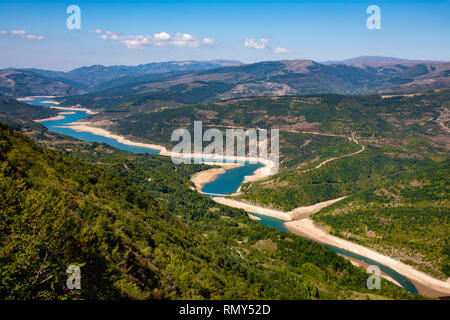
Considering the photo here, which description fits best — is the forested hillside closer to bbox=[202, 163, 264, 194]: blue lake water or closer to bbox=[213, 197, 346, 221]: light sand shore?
bbox=[213, 197, 346, 221]: light sand shore

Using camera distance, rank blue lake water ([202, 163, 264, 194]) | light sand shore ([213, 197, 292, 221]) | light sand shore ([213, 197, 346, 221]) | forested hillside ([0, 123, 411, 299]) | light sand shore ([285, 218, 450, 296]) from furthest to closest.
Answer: blue lake water ([202, 163, 264, 194])
light sand shore ([213, 197, 346, 221])
light sand shore ([213, 197, 292, 221])
light sand shore ([285, 218, 450, 296])
forested hillside ([0, 123, 411, 299])

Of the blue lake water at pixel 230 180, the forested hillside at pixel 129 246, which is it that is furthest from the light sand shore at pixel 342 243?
the forested hillside at pixel 129 246

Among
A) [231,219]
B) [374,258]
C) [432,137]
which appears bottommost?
[374,258]

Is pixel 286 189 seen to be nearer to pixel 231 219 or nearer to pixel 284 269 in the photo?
pixel 231 219

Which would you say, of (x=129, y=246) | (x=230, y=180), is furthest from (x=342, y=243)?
(x=129, y=246)

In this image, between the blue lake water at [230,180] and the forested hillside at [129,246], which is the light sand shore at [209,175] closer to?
the blue lake water at [230,180]

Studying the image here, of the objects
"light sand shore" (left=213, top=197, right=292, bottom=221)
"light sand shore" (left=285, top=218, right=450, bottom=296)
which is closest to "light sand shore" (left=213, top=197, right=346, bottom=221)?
"light sand shore" (left=213, top=197, right=292, bottom=221)
